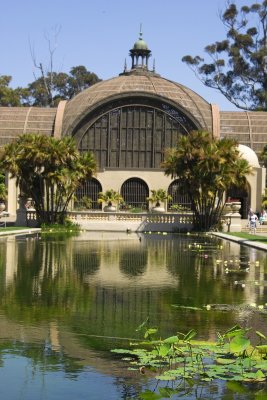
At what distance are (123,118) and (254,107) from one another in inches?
1207

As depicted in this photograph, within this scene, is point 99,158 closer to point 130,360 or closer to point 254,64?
point 254,64

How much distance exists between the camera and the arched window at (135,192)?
75750 mm

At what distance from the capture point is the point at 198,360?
9.50m

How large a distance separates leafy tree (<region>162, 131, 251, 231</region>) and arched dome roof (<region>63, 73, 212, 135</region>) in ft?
68.1

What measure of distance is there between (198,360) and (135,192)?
66429 mm

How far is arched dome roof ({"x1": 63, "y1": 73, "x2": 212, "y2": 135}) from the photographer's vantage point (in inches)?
2960

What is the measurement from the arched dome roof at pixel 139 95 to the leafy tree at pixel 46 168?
19.7 m

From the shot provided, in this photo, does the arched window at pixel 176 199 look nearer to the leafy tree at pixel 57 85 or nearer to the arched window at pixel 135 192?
the arched window at pixel 135 192

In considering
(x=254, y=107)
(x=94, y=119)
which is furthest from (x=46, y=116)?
(x=254, y=107)

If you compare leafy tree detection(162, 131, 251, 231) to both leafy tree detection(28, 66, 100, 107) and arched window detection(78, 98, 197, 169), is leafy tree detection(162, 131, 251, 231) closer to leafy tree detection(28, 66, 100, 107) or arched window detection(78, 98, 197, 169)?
arched window detection(78, 98, 197, 169)

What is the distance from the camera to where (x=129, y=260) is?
26078 mm

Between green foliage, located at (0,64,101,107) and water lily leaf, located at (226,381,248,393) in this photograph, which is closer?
water lily leaf, located at (226,381,248,393)

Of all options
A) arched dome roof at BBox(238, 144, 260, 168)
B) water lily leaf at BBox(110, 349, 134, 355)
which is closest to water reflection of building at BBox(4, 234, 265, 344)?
water lily leaf at BBox(110, 349, 134, 355)

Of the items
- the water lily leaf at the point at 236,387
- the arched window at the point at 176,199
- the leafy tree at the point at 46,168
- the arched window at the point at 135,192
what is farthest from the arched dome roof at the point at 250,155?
the water lily leaf at the point at 236,387
